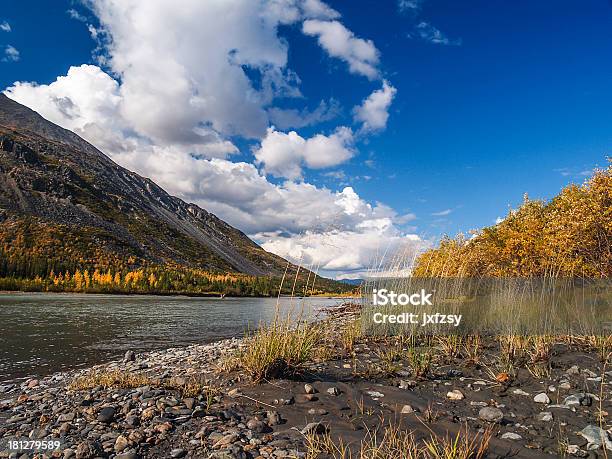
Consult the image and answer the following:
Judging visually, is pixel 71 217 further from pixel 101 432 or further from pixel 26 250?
pixel 101 432

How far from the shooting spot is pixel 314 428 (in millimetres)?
5309

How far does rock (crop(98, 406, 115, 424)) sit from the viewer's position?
229 inches

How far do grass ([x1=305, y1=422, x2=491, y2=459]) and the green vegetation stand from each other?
811 cm

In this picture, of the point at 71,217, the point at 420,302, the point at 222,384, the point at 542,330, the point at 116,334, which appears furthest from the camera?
the point at 71,217

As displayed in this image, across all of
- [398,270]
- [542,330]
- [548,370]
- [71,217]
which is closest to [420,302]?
[398,270]

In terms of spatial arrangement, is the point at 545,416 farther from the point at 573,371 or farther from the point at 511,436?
the point at 573,371

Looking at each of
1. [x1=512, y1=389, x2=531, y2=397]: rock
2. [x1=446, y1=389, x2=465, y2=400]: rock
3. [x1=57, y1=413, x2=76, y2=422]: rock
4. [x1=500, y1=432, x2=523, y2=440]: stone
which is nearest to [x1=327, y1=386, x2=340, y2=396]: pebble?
[x1=446, y1=389, x2=465, y2=400]: rock

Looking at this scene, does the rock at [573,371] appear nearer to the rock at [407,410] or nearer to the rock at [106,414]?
the rock at [407,410]

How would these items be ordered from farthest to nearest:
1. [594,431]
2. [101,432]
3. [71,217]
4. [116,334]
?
[71,217], [116,334], [101,432], [594,431]

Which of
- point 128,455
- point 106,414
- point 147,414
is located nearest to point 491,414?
point 128,455

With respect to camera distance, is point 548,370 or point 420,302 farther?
point 420,302

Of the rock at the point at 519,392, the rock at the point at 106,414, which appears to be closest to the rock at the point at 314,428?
the rock at the point at 106,414

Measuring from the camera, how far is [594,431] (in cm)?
507

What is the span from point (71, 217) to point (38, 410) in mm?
213321
